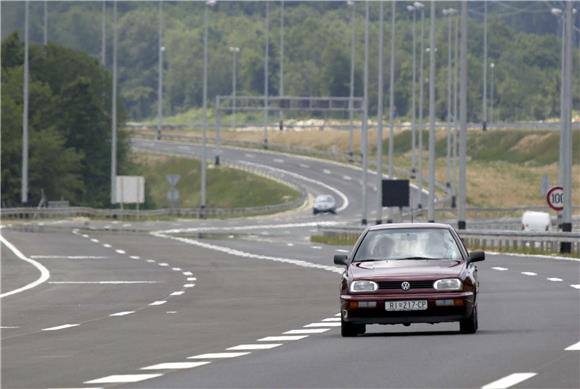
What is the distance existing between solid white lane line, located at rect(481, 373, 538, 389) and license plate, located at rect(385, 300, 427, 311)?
18.6ft

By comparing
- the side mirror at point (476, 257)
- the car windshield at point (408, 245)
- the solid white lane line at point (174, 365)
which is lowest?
the solid white lane line at point (174, 365)

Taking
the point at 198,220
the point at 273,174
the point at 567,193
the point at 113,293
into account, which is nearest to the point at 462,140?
the point at 567,193

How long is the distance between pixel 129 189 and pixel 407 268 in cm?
9020

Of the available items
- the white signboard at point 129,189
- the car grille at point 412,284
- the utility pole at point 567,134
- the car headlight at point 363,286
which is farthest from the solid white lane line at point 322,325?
the white signboard at point 129,189

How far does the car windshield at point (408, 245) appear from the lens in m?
23.0

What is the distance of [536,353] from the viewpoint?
60.7 ft

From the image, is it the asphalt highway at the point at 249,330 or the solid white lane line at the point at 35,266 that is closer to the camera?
the asphalt highway at the point at 249,330

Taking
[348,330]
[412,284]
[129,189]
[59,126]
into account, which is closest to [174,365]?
[348,330]

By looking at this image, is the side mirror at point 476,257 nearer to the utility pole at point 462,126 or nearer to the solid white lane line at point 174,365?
the solid white lane line at point 174,365

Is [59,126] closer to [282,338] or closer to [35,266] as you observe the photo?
[35,266]

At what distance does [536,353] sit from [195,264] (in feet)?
99.8

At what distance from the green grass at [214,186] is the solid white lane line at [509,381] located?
4760 inches

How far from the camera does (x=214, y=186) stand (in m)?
150

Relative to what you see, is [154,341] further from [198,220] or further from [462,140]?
[198,220]
